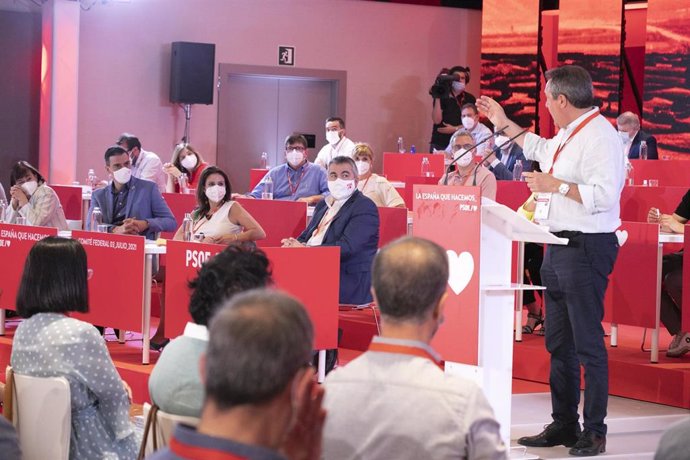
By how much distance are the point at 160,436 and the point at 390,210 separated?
4.80 m

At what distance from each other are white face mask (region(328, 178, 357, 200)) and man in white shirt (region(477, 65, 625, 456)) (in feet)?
6.53

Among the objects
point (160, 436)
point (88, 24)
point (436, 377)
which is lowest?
point (160, 436)

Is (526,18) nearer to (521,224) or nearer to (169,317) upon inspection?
(169,317)

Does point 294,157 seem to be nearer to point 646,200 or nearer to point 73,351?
point 646,200

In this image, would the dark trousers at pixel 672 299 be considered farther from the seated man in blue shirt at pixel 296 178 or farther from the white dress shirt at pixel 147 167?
the white dress shirt at pixel 147 167

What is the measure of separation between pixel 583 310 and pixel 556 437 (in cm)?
66

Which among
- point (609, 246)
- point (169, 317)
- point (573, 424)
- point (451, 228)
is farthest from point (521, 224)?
point (169, 317)

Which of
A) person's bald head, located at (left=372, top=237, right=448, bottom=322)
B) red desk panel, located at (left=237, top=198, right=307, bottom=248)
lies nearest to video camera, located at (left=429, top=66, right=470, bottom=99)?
red desk panel, located at (left=237, top=198, right=307, bottom=248)

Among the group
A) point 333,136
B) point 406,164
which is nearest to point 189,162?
point 333,136

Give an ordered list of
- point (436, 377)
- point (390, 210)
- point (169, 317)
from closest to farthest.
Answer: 1. point (436, 377)
2. point (169, 317)
3. point (390, 210)

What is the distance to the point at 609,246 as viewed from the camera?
494 centimetres

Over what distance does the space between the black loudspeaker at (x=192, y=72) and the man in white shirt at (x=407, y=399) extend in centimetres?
1194

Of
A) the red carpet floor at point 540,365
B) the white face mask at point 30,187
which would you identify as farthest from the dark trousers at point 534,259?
the white face mask at point 30,187

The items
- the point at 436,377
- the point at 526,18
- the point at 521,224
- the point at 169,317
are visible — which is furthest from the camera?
the point at 526,18
